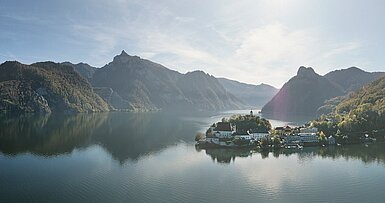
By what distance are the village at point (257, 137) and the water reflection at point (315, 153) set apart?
2.62 meters

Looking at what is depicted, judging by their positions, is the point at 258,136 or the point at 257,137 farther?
the point at 258,136

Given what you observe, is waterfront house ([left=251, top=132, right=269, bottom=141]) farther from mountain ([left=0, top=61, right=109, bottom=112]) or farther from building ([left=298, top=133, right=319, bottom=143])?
mountain ([left=0, top=61, right=109, bottom=112])

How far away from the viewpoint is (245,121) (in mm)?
80625

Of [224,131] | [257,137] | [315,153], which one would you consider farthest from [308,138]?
[224,131]

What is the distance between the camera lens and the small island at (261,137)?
6988 centimetres

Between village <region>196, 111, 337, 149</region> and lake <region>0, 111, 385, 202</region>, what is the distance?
3485 millimetres

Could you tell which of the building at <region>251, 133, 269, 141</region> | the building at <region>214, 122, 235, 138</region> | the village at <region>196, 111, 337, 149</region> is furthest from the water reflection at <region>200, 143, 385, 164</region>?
the building at <region>251, 133, 269, 141</region>

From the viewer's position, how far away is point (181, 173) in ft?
Answer: 163

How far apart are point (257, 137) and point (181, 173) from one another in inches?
1151

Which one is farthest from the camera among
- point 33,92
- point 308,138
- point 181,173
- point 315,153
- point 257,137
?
point 33,92

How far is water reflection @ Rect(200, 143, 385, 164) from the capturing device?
60219 mm

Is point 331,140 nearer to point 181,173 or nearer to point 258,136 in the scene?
point 258,136

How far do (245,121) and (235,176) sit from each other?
34.0 m

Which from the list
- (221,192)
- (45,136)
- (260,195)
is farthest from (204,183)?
(45,136)
